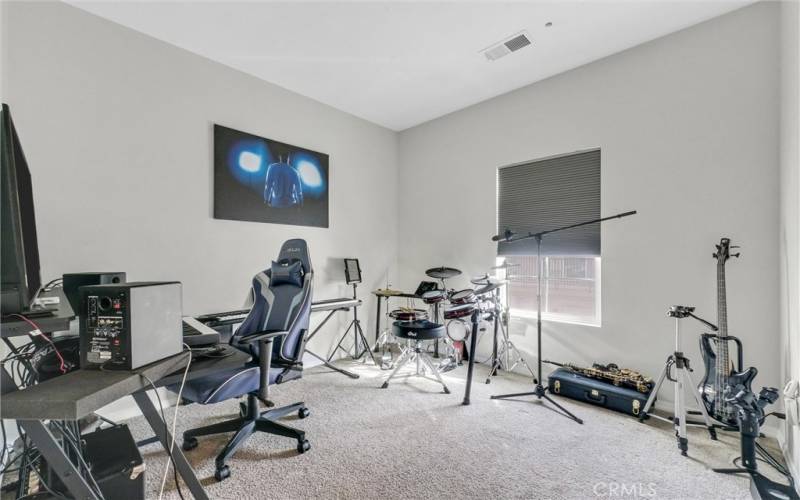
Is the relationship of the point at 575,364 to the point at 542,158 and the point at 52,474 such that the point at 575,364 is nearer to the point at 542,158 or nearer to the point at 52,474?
the point at 542,158

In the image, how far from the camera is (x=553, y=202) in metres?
3.37

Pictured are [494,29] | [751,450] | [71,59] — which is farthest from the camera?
[494,29]

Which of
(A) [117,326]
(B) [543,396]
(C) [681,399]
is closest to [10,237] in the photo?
(A) [117,326]

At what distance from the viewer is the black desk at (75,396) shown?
773 millimetres

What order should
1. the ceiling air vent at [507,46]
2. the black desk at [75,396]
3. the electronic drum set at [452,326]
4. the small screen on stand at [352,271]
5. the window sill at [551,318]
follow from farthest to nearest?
the small screen on stand at [352,271] → the window sill at [551,318] → the electronic drum set at [452,326] → the ceiling air vent at [507,46] → the black desk at [75,396]

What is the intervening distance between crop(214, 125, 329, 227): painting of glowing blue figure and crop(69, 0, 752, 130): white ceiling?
686 millimetres

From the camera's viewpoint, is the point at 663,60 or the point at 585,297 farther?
the point at 585,297

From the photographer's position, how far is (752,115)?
92.0 inches

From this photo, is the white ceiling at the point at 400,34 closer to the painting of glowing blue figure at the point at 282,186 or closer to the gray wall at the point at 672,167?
the gray wall at the point at 672,167

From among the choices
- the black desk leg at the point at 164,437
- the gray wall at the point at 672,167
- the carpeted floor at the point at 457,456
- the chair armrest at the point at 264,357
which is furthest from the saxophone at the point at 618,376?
the black desk leg at the point at 164,437

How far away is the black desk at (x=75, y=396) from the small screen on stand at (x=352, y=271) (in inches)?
104

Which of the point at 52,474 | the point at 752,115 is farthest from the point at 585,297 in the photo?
the point at 52,474

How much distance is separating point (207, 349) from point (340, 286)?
2704 millimetres

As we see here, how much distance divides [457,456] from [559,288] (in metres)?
2.09
